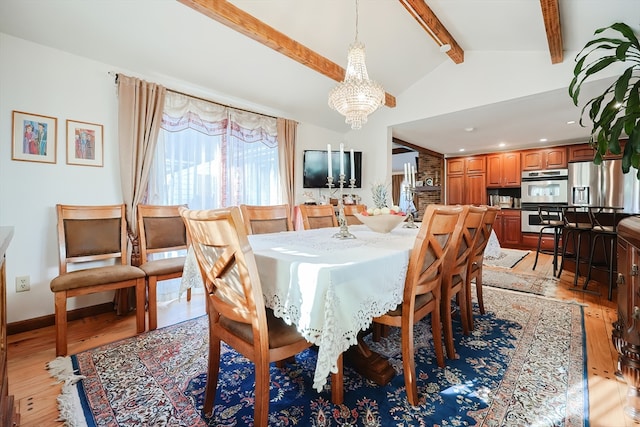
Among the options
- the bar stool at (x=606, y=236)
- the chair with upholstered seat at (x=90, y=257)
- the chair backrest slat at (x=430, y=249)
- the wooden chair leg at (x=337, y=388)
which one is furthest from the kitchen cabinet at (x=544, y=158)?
the chair with upholstered seat at (x=90, y=257)

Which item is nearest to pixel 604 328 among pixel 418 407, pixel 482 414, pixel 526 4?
pixel 482 414

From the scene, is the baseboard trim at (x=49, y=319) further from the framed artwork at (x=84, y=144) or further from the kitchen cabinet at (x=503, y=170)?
the kitchen cabinet at (x=503, y=170)

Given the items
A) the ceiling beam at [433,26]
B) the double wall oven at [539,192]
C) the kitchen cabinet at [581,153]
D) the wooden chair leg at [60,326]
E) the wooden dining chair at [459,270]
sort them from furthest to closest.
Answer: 1. the double wall oven at [539,192]
2. the kitchen cabinet at [581,153]
3. the ceiling beam at [433,26]
4. the wooden chair leg at [60,326]
5. the wooden dining chair at [459,270]

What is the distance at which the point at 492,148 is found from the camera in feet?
21.1

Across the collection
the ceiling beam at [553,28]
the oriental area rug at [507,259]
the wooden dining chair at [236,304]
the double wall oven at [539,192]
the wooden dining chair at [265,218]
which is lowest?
the oriental area rug at [507,259]

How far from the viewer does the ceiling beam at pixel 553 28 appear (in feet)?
7.49

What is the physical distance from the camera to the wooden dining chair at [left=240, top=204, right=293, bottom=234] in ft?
7.33

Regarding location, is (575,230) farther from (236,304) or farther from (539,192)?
(236,304)

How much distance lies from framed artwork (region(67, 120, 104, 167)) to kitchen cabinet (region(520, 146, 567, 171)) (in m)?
7.54

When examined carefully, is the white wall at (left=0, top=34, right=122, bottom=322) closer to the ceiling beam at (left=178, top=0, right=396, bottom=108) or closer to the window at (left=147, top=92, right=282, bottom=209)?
the window at (left=147, top=92, right=282, bottom=209)

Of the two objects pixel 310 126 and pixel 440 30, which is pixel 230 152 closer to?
pixel 310 126

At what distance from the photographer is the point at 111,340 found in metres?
2.04

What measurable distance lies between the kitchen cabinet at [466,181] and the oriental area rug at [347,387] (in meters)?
5.12

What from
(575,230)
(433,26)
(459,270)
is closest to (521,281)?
(575,230)
